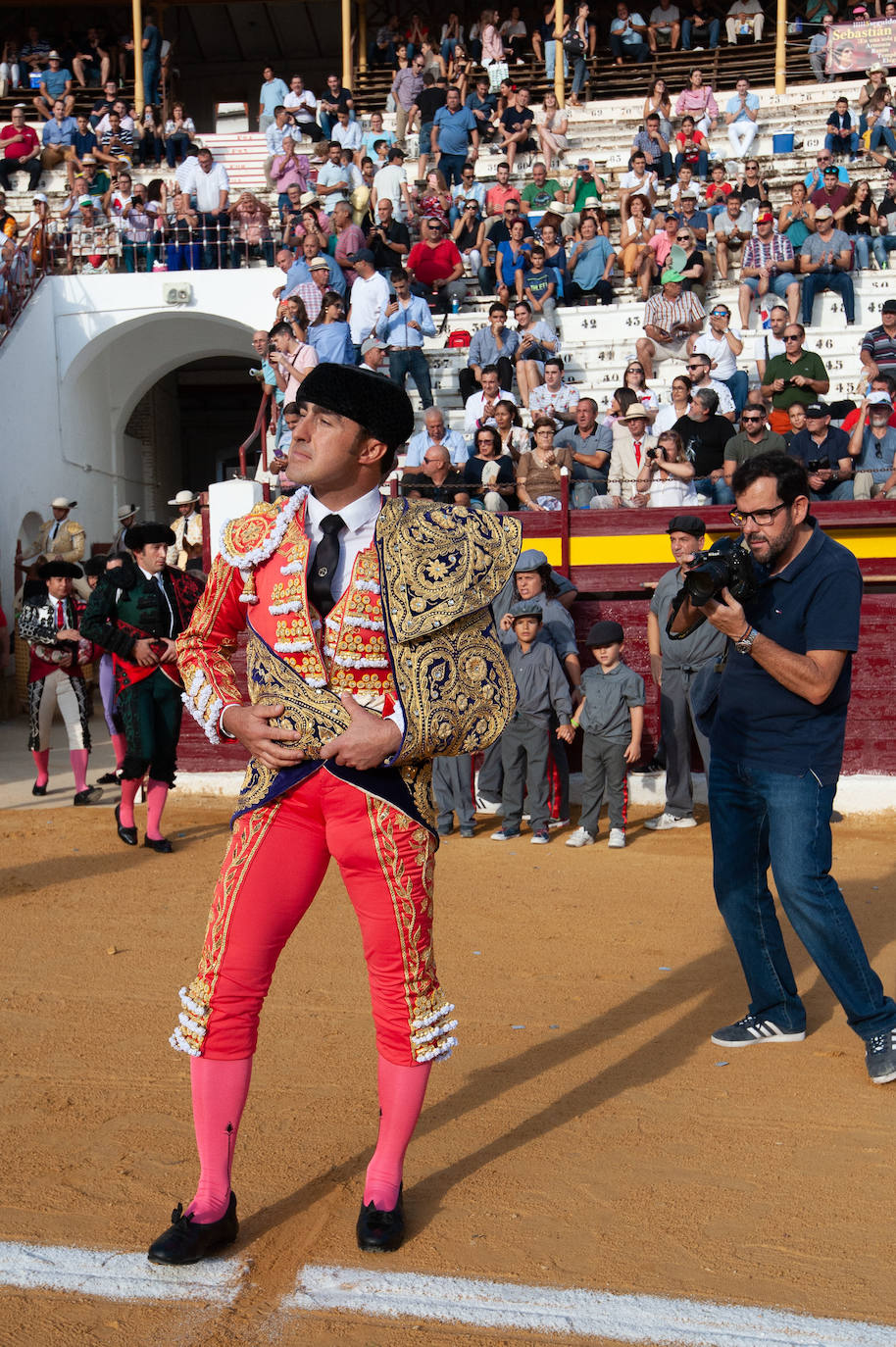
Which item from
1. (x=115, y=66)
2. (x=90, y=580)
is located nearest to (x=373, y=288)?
(x=90, y=580)

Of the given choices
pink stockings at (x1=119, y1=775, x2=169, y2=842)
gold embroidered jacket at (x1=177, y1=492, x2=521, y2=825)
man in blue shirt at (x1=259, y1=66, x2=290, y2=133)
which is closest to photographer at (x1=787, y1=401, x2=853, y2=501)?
pink stockings at (x1=119, y1=775, x2=169, y2=842)

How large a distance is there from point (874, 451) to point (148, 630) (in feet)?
17.4

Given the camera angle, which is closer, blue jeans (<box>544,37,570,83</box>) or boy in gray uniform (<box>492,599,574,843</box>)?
boy in gray uniform (<box>492,599,574,843</box>)

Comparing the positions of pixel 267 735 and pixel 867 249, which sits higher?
pixel 867 249

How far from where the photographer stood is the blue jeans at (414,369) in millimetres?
12250

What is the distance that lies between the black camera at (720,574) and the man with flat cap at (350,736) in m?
0.81

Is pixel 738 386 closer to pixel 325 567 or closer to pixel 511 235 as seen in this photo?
pixel 511 235

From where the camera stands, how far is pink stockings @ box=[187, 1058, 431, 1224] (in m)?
2.81

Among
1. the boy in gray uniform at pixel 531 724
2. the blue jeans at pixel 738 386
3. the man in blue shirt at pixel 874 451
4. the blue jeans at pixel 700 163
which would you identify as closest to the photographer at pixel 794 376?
the blue jeans at pixel 738 386

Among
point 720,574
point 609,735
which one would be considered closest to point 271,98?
point 609,735

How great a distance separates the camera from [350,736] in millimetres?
2723

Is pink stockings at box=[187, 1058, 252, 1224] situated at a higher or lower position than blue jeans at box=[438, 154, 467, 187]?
lower

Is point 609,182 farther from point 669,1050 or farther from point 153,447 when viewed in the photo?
point 669,1050

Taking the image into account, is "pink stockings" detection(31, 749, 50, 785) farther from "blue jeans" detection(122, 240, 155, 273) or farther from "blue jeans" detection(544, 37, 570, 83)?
"blue jeans" detection(544, 37, 570, 83)
